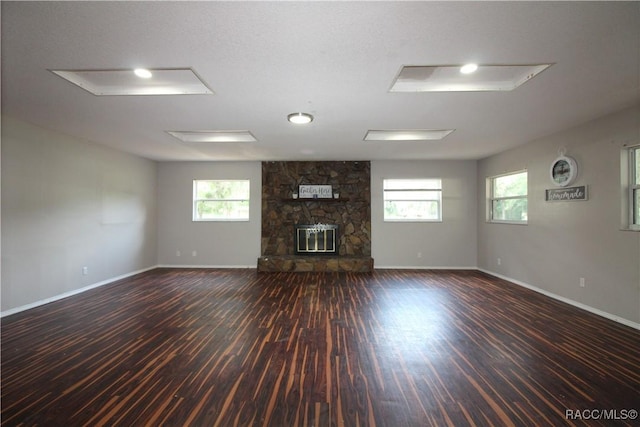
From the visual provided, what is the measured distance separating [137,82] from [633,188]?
5.66 metres

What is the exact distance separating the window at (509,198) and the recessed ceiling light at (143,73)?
592cm

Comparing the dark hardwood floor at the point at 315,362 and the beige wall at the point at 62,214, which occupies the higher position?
the beige wall at the point at 62,214

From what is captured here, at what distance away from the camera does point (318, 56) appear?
211cm

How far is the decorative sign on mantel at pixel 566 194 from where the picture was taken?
371 centimetres

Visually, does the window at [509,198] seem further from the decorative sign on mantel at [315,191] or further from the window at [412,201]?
the decorative sign on mantel at [315,191]

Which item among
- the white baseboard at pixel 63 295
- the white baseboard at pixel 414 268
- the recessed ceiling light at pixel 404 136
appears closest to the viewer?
the white baseboard at pixel 414 268

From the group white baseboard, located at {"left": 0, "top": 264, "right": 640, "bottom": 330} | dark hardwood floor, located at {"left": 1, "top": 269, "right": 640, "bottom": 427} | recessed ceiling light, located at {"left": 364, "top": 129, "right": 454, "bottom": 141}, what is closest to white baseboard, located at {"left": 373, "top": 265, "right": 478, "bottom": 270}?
white baseboard, located at {"left": 0, "top": 264, "right": 640, "bottom": 330}

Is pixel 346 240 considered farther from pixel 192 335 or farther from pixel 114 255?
pixel 114 255

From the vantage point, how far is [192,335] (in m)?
2.86

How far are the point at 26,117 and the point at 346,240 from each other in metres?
5.68

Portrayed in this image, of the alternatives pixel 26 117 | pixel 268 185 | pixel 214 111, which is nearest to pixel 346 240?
pixel 268 185

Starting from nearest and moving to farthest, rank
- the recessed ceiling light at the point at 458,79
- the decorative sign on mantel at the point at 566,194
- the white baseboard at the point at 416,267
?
the recessed ceiling light at the point at 458,79 < the decorative sign on mantel at the point at 566,194 < the white baseboard at the point at 416,267

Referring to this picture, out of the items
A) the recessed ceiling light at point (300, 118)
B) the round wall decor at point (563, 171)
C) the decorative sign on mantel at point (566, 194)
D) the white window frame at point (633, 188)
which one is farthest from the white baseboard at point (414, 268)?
the recessed ceiling light at point (300, 118)

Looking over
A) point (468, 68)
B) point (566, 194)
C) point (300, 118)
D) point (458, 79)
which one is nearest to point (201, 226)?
point (300, 118)
